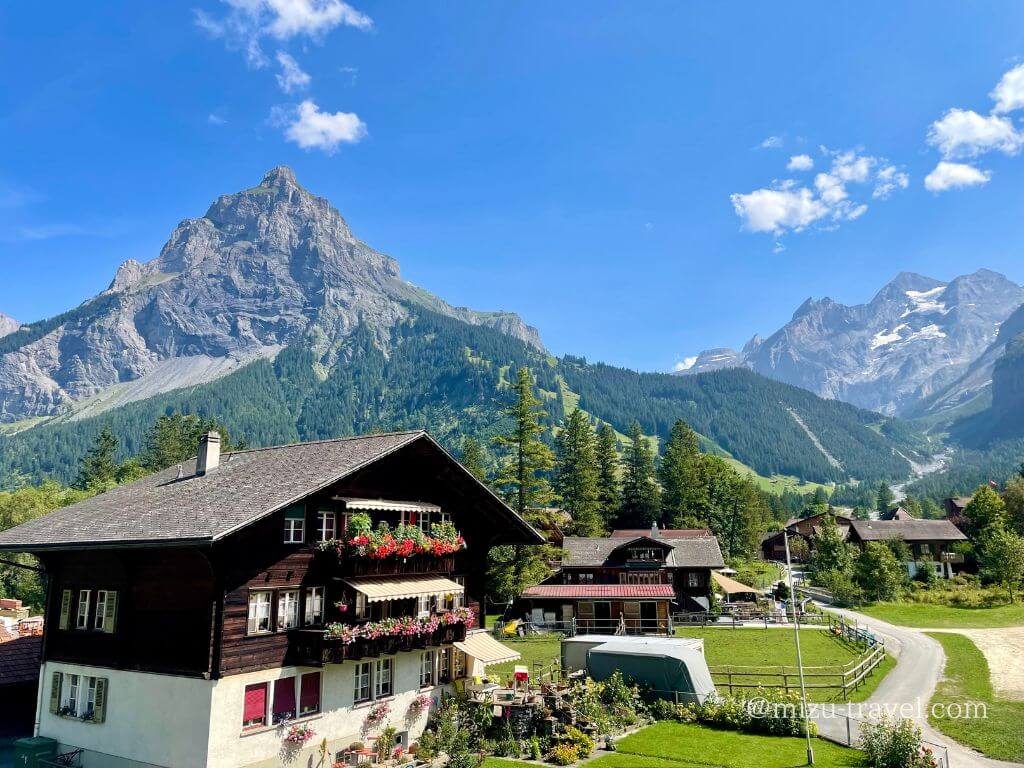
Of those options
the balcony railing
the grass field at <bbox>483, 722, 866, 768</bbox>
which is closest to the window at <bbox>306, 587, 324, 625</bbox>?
the balcony railing

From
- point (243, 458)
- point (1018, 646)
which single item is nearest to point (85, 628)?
point (243, 458)

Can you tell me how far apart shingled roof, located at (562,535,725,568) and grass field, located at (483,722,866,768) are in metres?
41.4

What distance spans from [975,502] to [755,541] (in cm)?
3409

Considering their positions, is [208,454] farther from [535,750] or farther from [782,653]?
[782,653]

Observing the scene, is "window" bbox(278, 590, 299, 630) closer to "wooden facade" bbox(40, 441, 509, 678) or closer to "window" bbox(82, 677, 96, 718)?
"wooden facade" bbox(40, 441, 509, 678)

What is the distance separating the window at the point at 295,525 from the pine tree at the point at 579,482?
7142 centimetres

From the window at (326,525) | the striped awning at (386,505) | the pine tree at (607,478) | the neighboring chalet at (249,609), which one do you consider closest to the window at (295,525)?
the neighboring chalet at (249,609)

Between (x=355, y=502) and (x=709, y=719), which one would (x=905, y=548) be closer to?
(x=709, y=719)

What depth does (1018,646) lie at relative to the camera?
47.9 metres

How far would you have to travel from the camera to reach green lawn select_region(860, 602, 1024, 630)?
61.8 metres

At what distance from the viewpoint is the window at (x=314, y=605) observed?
26109mm

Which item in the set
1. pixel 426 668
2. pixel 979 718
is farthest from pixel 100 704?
pixel 979 718

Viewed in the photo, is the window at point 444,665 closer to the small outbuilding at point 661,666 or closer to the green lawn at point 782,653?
the small outbuilding at point 661,666

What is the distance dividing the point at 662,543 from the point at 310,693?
172 feet
